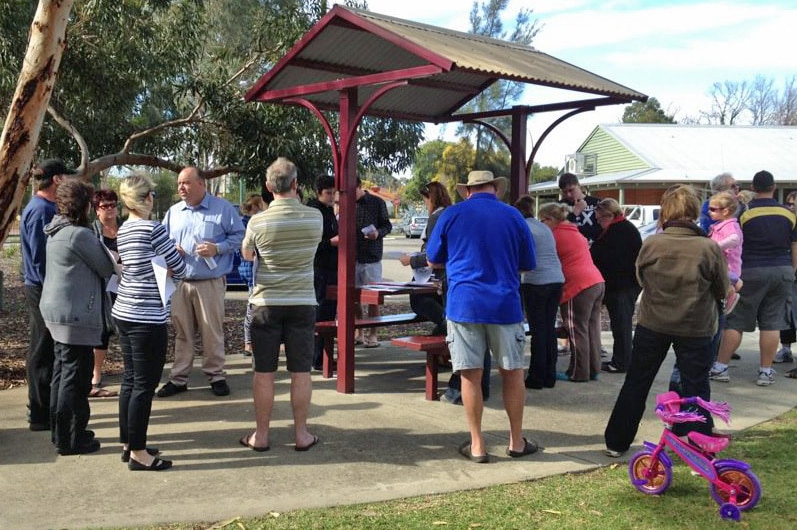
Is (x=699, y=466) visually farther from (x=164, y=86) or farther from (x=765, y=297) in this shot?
(x=164, y=86)

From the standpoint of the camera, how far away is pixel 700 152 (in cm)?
3469

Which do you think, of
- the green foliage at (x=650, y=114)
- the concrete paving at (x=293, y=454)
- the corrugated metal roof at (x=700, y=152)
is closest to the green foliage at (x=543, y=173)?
the green foliage at (x=650, y=114)

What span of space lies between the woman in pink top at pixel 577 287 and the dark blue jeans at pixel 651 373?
2.19 meters

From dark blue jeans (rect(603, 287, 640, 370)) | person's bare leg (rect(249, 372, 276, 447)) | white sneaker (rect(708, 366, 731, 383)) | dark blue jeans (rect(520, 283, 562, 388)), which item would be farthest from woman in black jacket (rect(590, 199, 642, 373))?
person's bare leg (rect(249, 372, 276, 447))

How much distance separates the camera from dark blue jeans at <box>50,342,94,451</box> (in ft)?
16.0

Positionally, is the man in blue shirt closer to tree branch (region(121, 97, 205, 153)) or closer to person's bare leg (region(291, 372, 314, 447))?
person's bare leg (region(291, 372, 314, 447))

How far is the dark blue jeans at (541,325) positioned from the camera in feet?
22.4

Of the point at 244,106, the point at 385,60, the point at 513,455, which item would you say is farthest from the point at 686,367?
the point at 244,106

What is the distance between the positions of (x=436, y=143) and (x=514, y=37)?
903 inches

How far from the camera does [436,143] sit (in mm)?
64188

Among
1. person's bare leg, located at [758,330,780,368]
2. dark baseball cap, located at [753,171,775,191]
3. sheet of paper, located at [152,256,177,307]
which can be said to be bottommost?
person's bare leg, located at [758,330,780,368]

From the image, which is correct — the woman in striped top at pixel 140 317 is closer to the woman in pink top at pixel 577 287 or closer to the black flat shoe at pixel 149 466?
the black flat shoe at pixel 149 466

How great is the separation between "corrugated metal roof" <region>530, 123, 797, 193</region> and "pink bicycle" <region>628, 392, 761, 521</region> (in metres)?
27.8

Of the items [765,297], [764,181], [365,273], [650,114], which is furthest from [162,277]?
[650,114]
